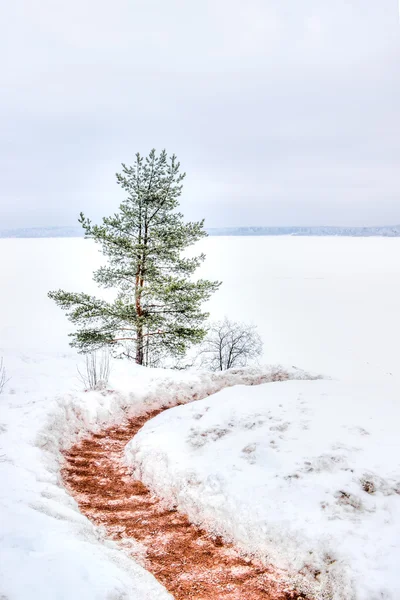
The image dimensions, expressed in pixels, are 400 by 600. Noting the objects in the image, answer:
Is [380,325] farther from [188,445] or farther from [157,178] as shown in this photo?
[188,445]

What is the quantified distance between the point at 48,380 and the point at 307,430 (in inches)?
283

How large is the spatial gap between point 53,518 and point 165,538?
140 cm

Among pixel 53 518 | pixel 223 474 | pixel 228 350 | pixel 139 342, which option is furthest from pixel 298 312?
pixel 53 518

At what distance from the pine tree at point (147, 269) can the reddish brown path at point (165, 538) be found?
28.5ft

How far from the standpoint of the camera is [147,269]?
50.8 ft

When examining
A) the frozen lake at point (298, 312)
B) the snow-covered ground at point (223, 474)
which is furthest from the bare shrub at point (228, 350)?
the snow-covered ground at point (223, 474)

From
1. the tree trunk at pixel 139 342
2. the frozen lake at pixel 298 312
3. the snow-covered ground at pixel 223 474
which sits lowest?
the frozen lake at pixel 298 312

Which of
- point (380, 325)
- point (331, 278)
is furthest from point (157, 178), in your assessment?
point (331, 278)

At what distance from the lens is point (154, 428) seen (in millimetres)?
7336

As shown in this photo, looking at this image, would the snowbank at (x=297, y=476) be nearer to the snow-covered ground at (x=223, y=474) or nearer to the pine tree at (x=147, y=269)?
the snow-covered ground at (x=223, y=474)

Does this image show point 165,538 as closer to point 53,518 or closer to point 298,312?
point 53,518

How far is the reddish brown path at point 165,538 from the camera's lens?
3727mm

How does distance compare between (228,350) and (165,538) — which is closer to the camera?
(165,538)

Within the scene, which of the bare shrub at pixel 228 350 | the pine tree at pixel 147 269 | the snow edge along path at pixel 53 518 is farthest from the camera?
the bare shrub at pixel 228 350
